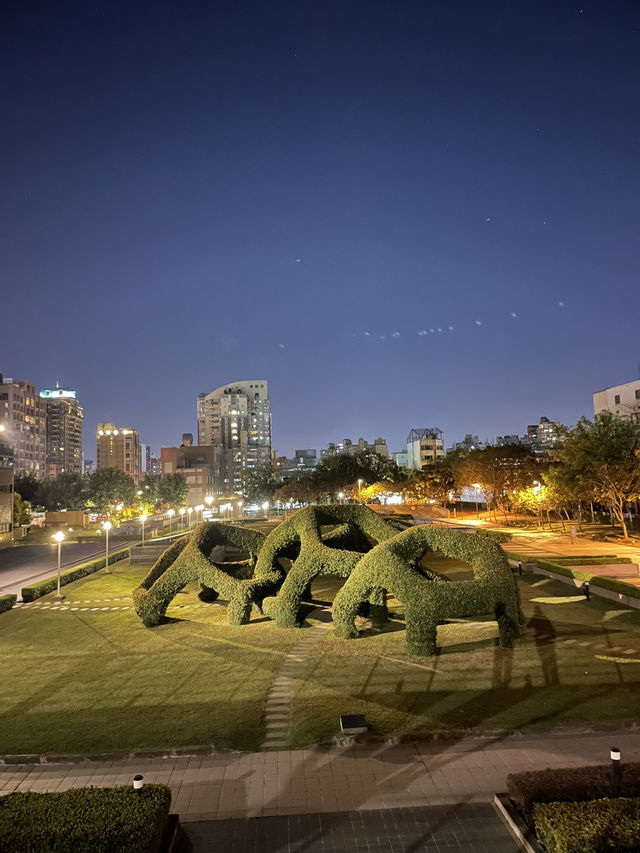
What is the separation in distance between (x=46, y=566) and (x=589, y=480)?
162ft

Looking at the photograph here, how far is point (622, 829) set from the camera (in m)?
9.09

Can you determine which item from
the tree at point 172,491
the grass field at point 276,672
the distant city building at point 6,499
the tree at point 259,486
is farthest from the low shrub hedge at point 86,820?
the tree at point 259,486

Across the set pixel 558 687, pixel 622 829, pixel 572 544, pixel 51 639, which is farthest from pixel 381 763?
pixel 572 544

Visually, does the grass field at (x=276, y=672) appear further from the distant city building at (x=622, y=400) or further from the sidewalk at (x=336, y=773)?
the distant city building at (x=622, y=400)

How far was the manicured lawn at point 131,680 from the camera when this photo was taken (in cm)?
1487

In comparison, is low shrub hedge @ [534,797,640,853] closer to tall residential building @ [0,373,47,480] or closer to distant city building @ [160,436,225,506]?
distant city building @ [160,436,225,506]

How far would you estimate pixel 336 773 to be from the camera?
41.6ft

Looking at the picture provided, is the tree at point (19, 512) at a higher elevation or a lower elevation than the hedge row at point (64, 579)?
higher

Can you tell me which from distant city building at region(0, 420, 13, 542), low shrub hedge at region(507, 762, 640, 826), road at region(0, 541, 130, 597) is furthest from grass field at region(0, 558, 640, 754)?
distant city building at region(0, 420, 13, 542)

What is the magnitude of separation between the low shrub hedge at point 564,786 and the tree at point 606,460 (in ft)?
139

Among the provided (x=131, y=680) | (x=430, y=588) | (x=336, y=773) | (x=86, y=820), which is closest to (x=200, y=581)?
(x=131, y=680)

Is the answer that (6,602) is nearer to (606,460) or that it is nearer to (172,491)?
(606,460)

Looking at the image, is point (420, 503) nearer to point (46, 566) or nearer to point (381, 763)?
point (46, 566)

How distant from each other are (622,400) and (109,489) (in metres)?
93.2
